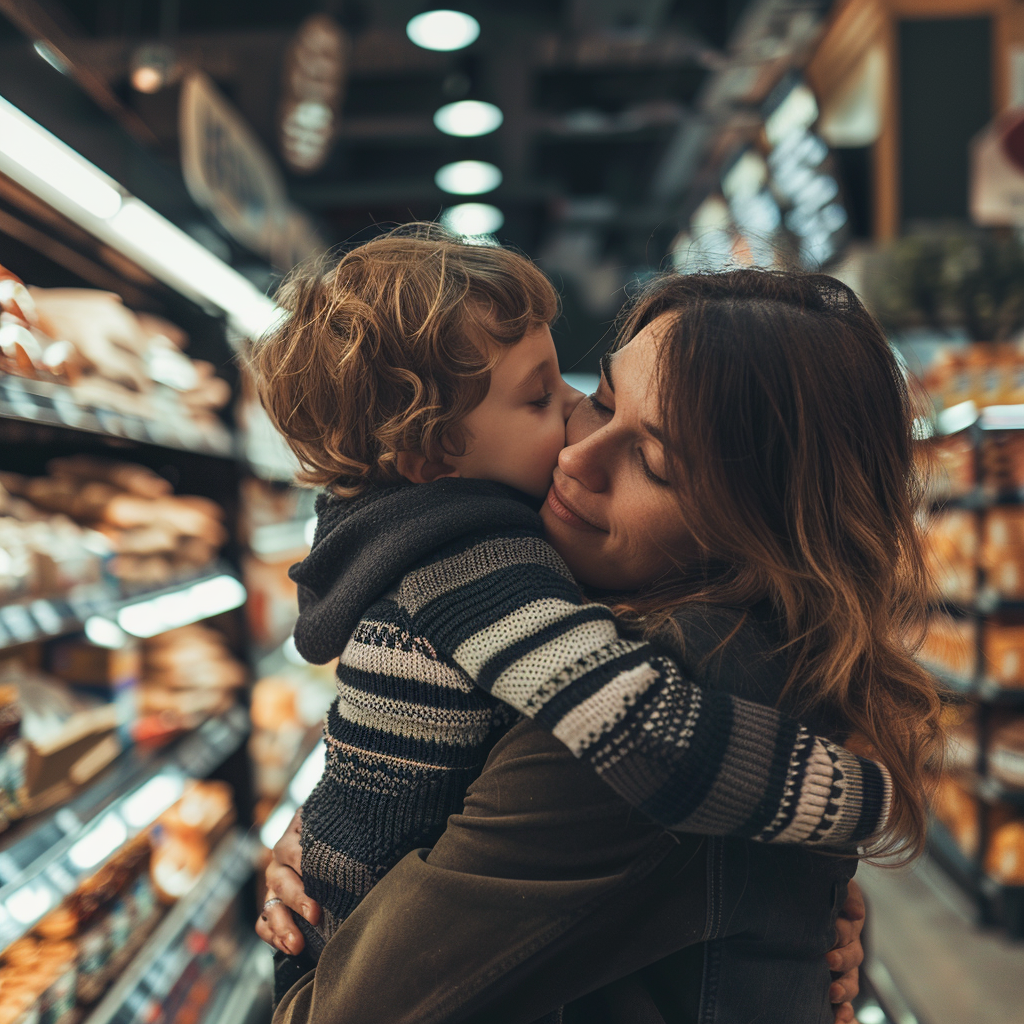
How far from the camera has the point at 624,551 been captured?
39.0 inches

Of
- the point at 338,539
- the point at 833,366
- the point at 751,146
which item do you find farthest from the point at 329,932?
the point at 751,146

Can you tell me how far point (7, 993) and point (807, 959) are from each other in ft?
5.36

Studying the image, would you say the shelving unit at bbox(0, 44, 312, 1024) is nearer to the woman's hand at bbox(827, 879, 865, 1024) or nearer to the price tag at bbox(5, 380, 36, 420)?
the price tag at bbox(5, 380, 36, 420)

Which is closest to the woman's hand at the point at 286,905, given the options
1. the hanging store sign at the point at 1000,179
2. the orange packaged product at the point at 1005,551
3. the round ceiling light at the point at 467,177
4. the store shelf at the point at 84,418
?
the store shelf at the point at 84,418

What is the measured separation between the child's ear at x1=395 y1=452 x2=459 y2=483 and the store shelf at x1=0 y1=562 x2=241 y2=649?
0.92 metres

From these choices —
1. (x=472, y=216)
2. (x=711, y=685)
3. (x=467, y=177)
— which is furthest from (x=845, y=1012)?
(x=472, y=216)

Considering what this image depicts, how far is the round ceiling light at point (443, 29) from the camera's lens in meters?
3.70

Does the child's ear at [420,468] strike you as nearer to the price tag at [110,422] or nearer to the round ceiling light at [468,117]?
the price tag at [110,422]

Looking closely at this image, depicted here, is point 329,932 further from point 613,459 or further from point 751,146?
point 751,146

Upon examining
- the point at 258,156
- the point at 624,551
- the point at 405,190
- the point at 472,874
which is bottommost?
the point at 472,874

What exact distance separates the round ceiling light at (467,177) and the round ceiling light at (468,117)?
835 millimetres

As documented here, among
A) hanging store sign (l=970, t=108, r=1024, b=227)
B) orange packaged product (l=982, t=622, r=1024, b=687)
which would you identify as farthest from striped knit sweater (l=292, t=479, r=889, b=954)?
hanging store sign (l=970, t=108, r=1024, b=227)

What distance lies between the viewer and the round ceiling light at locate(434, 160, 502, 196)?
6.27 meters

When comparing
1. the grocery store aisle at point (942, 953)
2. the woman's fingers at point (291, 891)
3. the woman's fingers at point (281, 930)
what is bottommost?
the grocery store aisle at point (942, 953)
